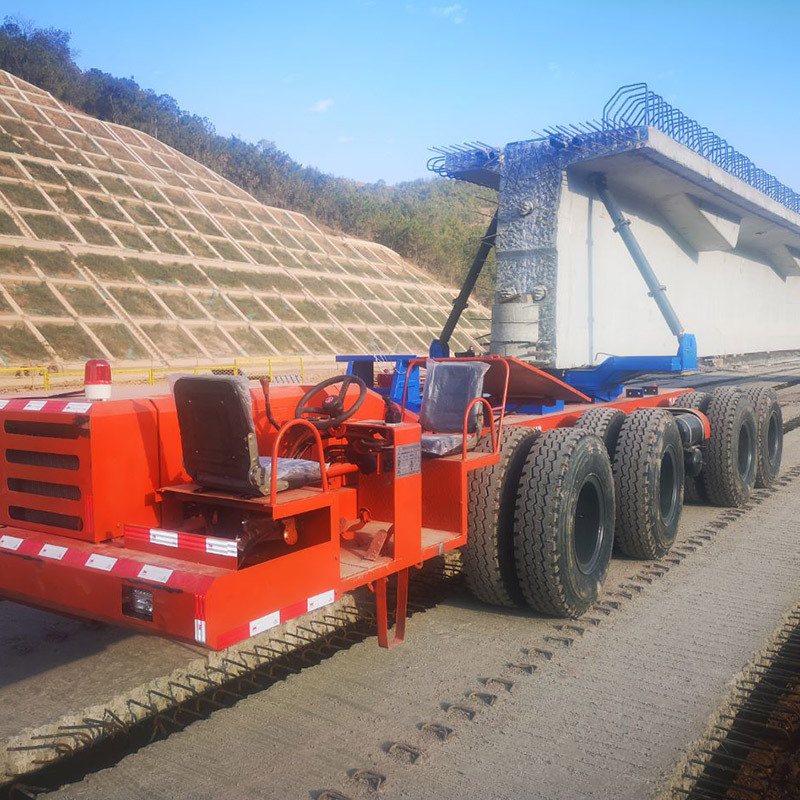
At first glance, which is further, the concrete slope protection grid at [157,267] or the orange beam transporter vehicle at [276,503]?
the concrete slope protection grid at [157,267]

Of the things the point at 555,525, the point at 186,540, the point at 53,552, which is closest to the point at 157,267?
the point at 555,525

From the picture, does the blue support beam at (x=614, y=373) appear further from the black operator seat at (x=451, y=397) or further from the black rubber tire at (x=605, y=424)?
the black operator seat at (x=451, y=397)

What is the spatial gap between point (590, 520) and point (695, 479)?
342 centimetres

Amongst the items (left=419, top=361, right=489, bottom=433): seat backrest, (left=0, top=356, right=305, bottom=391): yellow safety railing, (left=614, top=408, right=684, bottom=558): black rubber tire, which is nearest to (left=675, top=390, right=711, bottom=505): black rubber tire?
(left=614, top=408, right=684, bottom=558): black rubber tire

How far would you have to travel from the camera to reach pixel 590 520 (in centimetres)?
535

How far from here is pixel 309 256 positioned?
→ 1443 inches

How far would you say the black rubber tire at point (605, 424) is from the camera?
6301mm

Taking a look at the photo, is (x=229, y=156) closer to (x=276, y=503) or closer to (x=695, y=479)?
(x=695, y=479)

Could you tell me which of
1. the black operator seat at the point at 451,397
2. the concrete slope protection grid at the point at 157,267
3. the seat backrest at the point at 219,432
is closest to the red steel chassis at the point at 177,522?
the seat backrest at the point at 219,432

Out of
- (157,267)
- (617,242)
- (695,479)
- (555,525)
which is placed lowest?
(695,479)

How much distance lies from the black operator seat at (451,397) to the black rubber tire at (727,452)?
396cm

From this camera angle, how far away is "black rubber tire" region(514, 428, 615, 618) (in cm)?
471

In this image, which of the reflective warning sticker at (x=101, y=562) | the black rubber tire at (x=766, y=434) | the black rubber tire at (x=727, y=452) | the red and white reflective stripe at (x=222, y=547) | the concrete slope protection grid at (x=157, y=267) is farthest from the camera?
the concrete slope protection grid at (x=157, y=267)

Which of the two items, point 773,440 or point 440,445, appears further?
point 773,440
